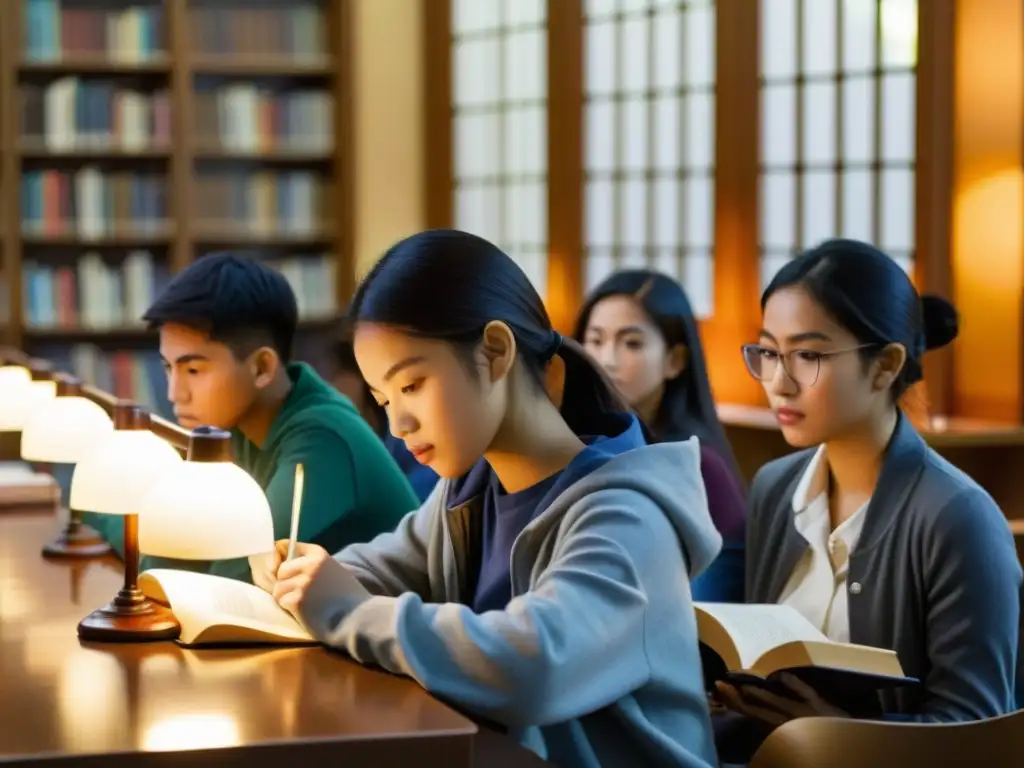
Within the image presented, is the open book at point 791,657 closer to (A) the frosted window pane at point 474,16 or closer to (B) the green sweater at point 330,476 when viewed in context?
(B) the green sweater at point 330,476

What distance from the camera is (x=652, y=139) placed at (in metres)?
5.84

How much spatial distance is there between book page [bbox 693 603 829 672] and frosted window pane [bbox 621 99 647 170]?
4.02 m

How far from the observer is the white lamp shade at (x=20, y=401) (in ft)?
9.21

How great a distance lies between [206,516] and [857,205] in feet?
12.6

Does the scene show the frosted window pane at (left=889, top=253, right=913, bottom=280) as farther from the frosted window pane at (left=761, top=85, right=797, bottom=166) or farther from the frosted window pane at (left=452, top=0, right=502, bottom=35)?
the frosted window pane at (left=452, top=0, right=502, bottom=35)

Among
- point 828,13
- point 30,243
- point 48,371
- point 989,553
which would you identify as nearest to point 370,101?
point 30,243

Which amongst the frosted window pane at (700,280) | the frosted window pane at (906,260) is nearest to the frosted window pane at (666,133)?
the frosted window pane at (700,280)

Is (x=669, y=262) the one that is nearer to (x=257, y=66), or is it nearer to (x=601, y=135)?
(x=601, y=135)

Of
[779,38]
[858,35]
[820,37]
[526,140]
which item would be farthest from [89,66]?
[858,35]

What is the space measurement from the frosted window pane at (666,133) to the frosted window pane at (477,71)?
0.87 metres

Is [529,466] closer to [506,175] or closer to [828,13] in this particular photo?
[828,13]

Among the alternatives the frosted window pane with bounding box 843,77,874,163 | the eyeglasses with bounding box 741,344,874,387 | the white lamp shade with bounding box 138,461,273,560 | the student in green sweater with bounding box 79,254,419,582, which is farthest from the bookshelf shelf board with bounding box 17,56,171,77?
the white lamp shade with bounding box 138,461,273,560

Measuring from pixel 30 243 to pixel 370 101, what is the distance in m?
1.48

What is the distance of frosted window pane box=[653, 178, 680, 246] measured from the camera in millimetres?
5750
